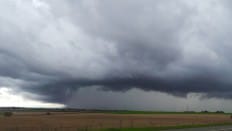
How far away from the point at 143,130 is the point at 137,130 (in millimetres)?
792

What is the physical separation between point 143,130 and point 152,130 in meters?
1.09

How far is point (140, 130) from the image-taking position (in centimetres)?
4762

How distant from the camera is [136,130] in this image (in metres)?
47.8

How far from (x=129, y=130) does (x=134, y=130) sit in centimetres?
68

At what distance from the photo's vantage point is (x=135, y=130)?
157 feet

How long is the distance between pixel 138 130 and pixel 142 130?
20.2 inches

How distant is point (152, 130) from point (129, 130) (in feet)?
9.43

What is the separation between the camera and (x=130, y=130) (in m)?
48.2

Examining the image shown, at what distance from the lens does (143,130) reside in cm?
4741

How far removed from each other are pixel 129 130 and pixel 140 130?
143cm

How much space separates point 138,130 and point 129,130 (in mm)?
1164

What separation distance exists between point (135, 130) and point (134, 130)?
0.44ft

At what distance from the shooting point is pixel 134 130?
47.8 metres

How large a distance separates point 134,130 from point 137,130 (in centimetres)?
38
